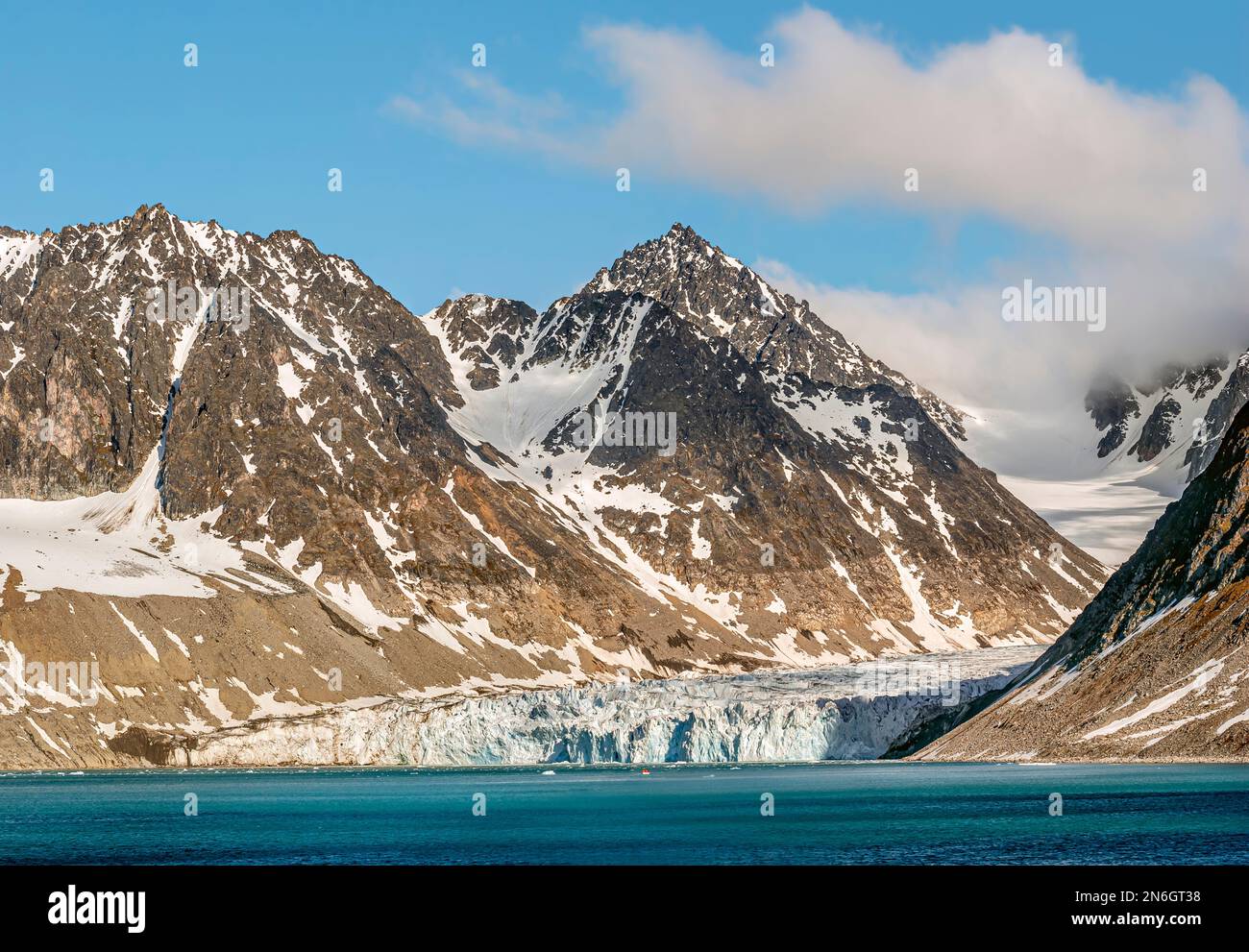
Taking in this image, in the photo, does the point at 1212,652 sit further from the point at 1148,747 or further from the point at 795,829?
the point at 795,829

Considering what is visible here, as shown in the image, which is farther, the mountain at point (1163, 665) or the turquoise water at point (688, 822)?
the mountain at point (1163, 665)

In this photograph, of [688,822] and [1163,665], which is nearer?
[688,822]

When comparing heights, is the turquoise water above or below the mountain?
below

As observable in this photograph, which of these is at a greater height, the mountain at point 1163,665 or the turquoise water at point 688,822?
the mountain at point 1163,665

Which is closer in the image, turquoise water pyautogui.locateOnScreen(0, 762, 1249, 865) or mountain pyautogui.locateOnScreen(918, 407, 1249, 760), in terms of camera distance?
turquoise water pyautogui.locateOnScreen(0, 762, 1249, 865)
